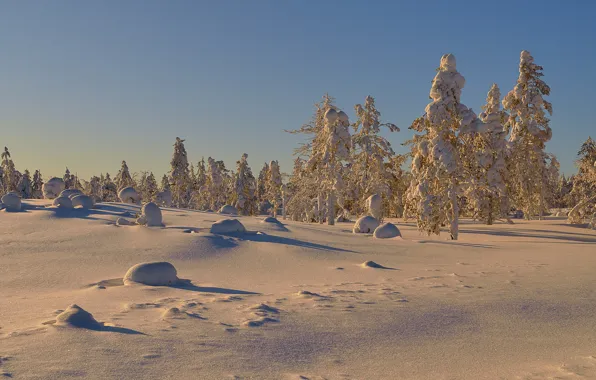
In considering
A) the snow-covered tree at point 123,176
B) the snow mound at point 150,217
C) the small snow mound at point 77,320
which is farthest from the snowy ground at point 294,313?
the snow-covered tree at point 123,176

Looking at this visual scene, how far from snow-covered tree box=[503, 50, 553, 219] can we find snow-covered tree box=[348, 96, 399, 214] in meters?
7.38

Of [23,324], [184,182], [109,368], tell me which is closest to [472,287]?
[109,368]

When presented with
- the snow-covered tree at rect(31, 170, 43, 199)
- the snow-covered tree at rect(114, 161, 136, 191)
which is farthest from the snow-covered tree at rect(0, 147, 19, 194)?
the snow-covered tree at rect(114, 161, 136, 191)

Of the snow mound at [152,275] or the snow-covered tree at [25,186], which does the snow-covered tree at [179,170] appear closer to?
the snow-covered tree at [25,186]

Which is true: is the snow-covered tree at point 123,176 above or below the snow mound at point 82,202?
above

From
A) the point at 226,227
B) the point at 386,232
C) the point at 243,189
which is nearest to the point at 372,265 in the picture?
the point at 226,227

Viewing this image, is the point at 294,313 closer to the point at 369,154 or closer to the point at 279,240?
the point at 279,240

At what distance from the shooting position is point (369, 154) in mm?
30422

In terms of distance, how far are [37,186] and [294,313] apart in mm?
84243

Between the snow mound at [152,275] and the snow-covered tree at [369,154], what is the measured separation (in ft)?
76.2

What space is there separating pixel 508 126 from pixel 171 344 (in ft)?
98.6

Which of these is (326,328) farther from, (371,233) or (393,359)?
(371,233)

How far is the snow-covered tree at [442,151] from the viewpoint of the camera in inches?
720

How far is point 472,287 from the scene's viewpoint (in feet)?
25.4
